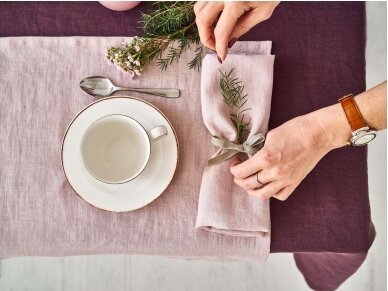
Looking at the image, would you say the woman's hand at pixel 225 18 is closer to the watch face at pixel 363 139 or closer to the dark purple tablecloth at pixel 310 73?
the dark purple tablecloth at pixel 310 73

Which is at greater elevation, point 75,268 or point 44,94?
point 44,94

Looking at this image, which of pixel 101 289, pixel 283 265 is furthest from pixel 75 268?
pixel 283 265

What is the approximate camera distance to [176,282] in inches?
57.4

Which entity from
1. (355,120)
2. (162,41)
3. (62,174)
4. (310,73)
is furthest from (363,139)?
(62,174)

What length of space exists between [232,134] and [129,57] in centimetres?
23

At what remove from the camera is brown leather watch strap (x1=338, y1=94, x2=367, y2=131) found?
695 mm

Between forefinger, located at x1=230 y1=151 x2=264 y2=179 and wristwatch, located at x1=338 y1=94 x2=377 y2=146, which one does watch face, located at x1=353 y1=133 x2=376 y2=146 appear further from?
forefinger, located at x1=230 y1=151 x2=264 y2=179

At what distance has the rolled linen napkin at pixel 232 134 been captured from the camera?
0.73 m

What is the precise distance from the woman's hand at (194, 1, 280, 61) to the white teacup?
168 millimetres

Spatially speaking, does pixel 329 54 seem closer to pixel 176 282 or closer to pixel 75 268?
pixel 176 282

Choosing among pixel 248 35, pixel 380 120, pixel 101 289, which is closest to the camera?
pixel 380 120

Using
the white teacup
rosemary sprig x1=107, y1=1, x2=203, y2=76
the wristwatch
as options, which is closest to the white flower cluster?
rosemary sprig x1=107, y1=1, x2=203, y2=76

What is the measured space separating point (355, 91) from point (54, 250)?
25.2 inches

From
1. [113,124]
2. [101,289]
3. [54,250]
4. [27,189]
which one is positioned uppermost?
[113,124]
